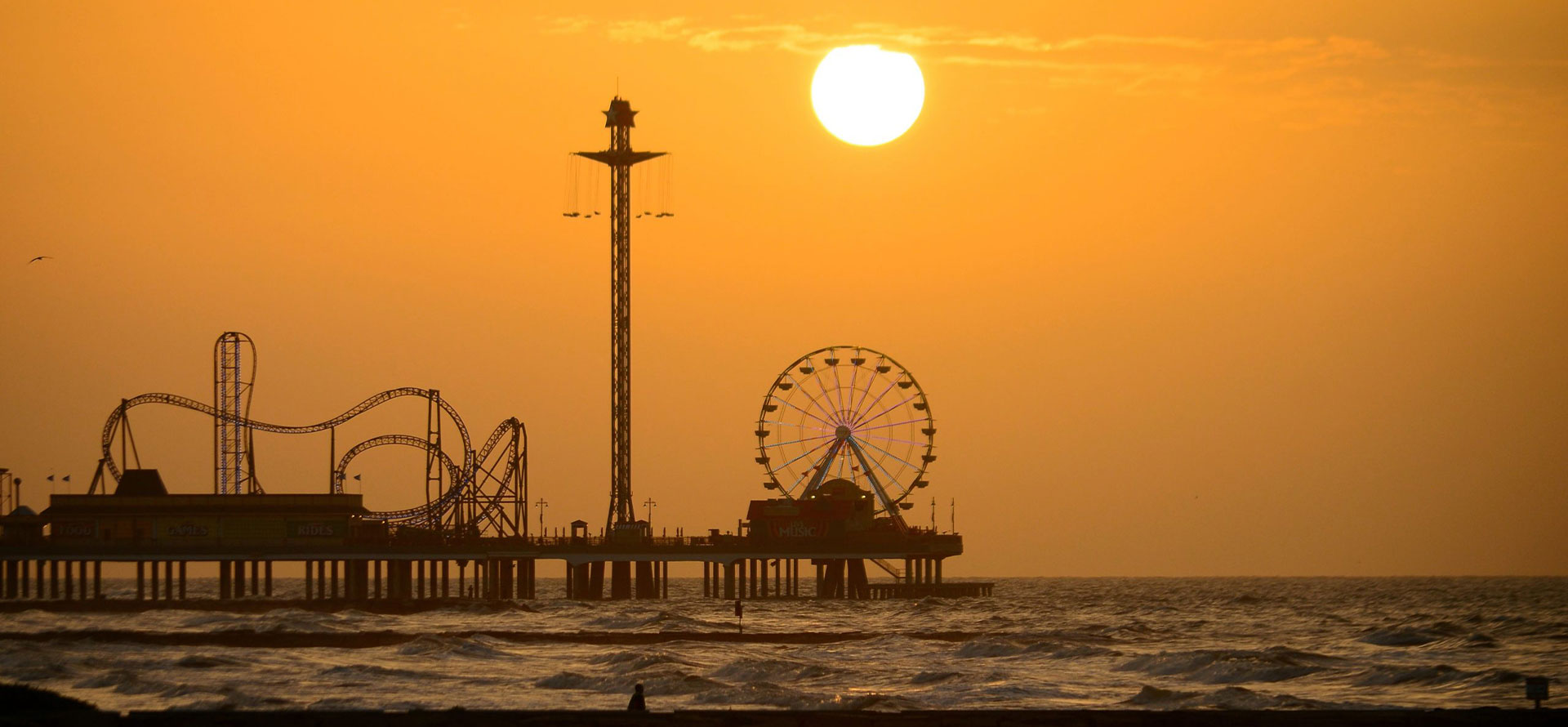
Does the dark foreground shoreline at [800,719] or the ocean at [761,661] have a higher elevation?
the dark foreground shoreline at [800,719]

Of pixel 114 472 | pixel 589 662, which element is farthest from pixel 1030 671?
pixel 114 472

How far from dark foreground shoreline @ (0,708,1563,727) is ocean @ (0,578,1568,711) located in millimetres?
9650

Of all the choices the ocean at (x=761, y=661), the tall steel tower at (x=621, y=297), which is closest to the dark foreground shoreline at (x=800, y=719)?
the ocean at (x=761, y=661)

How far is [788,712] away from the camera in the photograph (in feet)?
122

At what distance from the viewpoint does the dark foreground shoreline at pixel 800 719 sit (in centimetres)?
3469

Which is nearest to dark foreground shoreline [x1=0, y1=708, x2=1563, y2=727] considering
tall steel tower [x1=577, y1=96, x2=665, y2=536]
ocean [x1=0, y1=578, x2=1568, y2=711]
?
ocean [x1=0, y1=578, x2=1568, y2=711]

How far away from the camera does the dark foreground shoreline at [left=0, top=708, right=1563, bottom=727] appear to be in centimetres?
3469

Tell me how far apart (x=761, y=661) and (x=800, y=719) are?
2438 centimetres

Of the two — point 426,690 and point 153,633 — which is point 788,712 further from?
point 153,633

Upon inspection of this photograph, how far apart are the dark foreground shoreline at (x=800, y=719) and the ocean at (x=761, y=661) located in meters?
9.65

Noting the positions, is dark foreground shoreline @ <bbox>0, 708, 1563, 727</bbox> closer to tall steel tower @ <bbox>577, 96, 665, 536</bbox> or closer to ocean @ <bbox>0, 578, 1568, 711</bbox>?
ocean @ <bbox>0, 578, 1568, 711</bbox>

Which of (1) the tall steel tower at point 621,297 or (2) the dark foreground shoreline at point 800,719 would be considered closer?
(2) the dark foreground shoreline at point 800,719

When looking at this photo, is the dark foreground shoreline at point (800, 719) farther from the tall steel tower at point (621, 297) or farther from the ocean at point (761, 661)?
the tall steel tower at point (621, 297)

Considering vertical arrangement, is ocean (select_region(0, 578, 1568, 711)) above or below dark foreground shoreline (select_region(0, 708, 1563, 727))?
below
